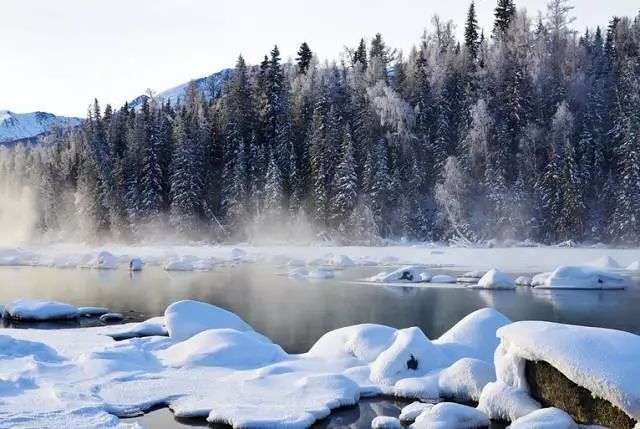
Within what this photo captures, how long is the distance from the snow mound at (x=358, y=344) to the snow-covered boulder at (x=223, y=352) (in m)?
1.10

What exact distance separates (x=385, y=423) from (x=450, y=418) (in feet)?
3.46

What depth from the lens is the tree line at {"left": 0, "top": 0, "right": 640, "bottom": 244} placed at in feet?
185

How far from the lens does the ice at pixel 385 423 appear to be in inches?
406

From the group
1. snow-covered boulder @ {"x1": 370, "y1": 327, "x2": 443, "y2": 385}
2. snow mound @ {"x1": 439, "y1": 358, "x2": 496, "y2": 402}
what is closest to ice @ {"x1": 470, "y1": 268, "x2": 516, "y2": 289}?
snow-covered boulder @ {"x1": 370, "y1": 327, "x2": 443, "y2": 385}

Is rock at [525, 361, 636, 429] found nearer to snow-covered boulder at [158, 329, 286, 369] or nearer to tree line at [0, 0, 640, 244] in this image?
snow-covered boulder at [158, 329, 286, 369]

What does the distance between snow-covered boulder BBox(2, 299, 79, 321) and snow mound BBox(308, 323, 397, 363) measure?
438 inches

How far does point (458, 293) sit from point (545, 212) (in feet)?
99.3

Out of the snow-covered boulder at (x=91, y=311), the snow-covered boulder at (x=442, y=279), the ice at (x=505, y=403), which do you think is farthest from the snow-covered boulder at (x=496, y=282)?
the ice at (x=505, y=403)

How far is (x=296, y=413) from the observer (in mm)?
10523

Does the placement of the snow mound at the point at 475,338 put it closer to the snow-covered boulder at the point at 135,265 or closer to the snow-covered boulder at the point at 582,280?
the snow-covered boulder at the point at 582,280

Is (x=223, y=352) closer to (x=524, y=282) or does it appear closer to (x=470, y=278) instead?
(x=524, y=282)

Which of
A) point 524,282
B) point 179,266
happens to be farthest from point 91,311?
point 524,282

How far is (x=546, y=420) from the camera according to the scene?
381 inches

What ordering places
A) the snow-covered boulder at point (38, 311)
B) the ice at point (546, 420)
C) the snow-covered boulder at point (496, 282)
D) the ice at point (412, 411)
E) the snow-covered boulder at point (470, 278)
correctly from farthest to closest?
the snow-covered boulder at point (470, 278)
the snow-covered boulder at point (496, 282)
the snow-covered boulder at point (38, 311)
the ice at point (412, 411)
the ice at point (546, 420)
